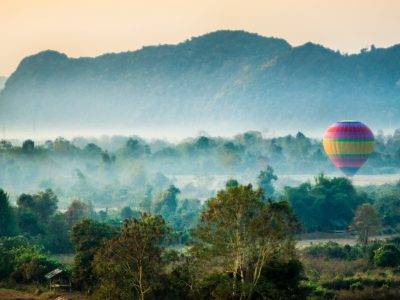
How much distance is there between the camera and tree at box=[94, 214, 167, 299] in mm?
35656

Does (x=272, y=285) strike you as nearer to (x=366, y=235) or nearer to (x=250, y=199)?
(x=250, y=199)

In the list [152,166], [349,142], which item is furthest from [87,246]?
[152,166]

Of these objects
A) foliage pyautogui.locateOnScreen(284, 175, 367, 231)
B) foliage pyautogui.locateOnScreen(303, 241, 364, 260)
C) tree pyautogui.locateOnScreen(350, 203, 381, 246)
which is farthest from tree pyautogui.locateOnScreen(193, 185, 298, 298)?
foliage pyautogui.locateOnScreen(284, 175, 367, 231)

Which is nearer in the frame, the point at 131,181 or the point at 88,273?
the point at 88,273

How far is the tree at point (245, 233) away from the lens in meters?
35.3

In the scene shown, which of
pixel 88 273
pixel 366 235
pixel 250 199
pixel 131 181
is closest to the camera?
pixel 250 199

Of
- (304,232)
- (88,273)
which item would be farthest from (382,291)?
(304,232)

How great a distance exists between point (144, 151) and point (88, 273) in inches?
4985

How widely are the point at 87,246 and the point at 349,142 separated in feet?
219

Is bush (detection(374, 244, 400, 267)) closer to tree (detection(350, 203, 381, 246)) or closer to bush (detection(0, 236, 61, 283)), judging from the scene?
tree (detection(350, 203, 381, 246))

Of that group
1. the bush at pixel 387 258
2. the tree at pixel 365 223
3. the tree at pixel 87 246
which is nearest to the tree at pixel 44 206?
the tree at pixel 365 223

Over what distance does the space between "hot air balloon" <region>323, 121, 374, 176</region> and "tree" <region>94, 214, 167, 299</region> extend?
237 ft

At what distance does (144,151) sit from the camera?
168 metres

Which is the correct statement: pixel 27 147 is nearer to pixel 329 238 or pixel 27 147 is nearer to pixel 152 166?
pixel 152 166
